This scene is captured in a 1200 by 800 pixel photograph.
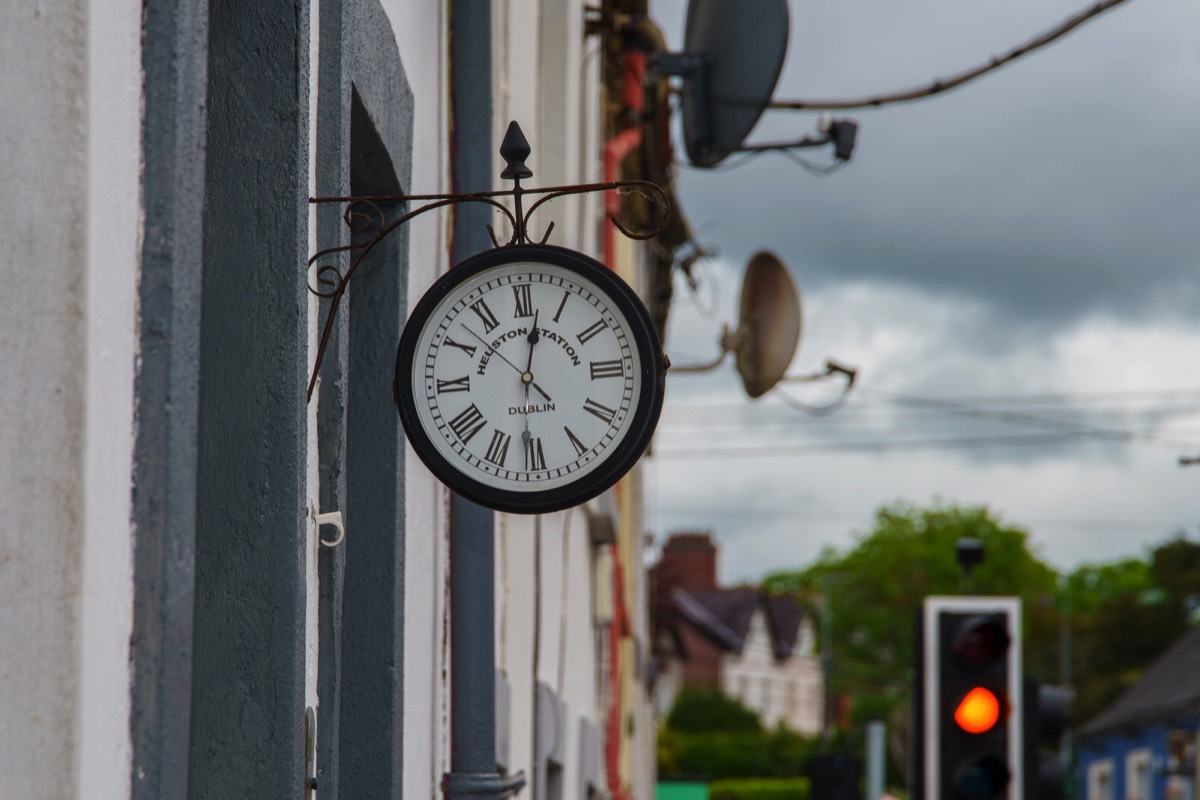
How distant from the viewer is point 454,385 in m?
3.10

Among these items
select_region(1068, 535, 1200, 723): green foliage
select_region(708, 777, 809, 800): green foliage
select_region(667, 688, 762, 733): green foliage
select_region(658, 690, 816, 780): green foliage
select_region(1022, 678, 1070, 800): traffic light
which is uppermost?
select_region(1022, 678, 1070, 800): traffic light

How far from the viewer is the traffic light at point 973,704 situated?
271 inches

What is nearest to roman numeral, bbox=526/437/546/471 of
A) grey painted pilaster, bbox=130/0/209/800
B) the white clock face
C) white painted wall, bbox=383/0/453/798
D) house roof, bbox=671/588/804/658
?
the white clock face

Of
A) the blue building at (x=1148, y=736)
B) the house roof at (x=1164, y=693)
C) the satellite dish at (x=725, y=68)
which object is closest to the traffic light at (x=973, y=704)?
the satellite dish at (x=725, y=68)

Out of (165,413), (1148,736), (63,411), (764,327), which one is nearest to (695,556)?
(1148,736)

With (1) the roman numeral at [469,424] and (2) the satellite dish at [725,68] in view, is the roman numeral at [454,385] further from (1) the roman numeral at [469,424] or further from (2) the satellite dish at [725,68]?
(2) the satellite dish at [725,68]

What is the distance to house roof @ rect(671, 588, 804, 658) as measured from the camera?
74.4 meters

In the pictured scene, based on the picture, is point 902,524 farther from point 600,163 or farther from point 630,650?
point 600,163

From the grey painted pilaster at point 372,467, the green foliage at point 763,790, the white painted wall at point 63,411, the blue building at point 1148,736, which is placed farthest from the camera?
the green foliage at point 763,790

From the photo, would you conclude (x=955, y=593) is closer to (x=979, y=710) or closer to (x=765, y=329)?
(x=765, y=329)

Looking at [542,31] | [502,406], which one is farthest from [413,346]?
[542,31]

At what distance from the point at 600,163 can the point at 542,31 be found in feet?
8.31

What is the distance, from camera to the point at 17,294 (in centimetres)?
199

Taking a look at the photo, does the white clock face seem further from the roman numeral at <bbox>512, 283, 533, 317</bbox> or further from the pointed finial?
the pointed finial
